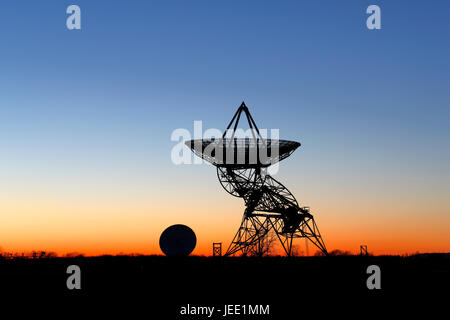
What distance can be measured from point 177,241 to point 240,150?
46.1 ft

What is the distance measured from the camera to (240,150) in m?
65.6

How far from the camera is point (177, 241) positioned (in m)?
59.4

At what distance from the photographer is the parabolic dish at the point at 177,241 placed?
59250 mm

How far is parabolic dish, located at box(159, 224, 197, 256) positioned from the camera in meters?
59.2

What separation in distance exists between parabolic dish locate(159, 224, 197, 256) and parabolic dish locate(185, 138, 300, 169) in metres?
10.6

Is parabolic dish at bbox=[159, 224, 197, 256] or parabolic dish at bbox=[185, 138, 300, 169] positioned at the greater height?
parabolic dish at bbox=[185, 138, 300, 169]

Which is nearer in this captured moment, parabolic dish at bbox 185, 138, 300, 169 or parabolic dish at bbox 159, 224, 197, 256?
parabolic dish at bbox 159, 224, 197, 256

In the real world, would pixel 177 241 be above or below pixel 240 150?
below

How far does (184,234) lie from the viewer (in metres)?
59.6

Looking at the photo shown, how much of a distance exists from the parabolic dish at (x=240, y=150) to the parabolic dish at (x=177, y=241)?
34.7 feet

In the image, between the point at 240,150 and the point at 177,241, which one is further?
the point at 240,150
